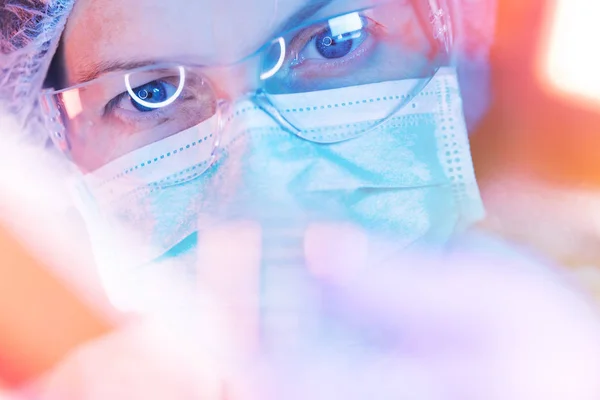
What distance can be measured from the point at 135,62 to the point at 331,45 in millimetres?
330

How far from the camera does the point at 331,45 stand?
36.4 inches

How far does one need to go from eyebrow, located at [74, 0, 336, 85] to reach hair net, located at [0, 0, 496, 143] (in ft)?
0.24

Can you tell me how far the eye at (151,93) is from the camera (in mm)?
1002

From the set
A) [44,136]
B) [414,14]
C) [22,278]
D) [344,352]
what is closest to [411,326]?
[344,352]

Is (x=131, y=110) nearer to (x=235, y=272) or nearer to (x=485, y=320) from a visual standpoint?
(x=235, y=272)

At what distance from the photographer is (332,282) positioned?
3.09ft

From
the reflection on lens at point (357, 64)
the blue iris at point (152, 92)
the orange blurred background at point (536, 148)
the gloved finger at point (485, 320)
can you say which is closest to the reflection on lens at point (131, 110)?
the blue iris at point (152, 92)

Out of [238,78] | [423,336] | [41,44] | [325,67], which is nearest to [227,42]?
[238,78]

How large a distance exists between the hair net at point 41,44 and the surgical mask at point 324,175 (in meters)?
0.12

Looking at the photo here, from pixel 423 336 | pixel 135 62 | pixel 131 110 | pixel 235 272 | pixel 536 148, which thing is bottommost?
pixel 423 336

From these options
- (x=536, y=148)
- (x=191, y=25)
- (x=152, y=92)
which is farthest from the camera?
(x=536, y=148)

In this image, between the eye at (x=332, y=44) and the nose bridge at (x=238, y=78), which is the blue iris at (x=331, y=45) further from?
the nose bridge at (x=238, y=78)

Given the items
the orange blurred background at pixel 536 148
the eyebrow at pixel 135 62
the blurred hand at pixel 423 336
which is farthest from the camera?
the orange blurred background at pixel 536 148

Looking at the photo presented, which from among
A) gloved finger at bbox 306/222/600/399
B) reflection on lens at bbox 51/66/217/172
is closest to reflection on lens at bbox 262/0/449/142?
reflection on lens at bbox 51/66/217/172
